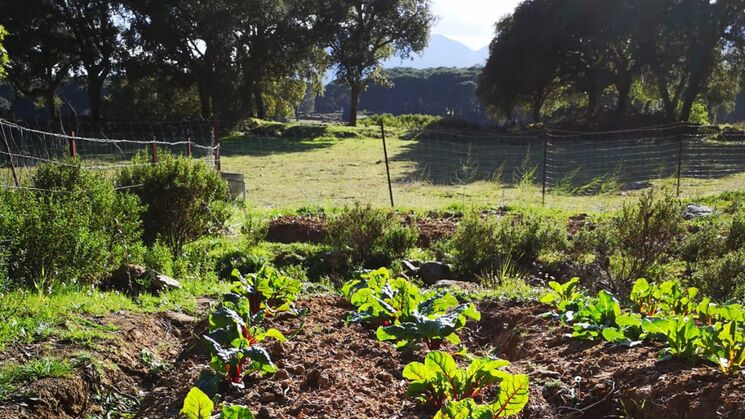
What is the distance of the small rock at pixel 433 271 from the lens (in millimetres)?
6805

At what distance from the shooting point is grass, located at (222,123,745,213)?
12828mm

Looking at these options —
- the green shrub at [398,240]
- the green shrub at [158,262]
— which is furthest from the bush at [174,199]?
the green shrub at [398,240]

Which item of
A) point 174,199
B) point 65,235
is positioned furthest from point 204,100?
point 65,235

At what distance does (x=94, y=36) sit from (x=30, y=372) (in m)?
34.3

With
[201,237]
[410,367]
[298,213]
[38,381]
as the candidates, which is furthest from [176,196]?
[410,367]

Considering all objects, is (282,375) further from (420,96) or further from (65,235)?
(420,96)

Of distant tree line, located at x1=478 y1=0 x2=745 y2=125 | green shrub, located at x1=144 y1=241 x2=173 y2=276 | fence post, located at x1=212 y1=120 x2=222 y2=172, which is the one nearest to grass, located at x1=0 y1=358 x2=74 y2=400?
green shrub, located at x1=144 y1=241 x2=173 y2=276

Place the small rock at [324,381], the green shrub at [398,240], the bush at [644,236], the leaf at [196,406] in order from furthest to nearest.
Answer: the green shrub at [398,240]
the bush at [644,236]
the small rock at [324,381]
the leaf at [196,406]

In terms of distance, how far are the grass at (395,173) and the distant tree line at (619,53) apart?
854cm

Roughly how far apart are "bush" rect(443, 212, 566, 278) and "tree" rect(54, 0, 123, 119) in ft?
95.8

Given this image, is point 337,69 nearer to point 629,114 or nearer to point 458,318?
point 629,114

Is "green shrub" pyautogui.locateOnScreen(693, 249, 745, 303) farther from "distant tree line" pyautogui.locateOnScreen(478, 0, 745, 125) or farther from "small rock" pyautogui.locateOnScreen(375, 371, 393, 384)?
"distant tree line" pyautogui.locateOnScreen(478, 0, 745, 125)

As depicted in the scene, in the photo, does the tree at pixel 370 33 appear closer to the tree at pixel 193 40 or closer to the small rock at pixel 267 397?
the tree at pixel 193 40

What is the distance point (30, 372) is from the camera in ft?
9.77
